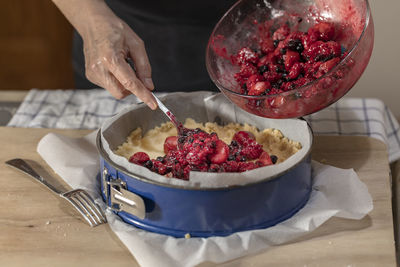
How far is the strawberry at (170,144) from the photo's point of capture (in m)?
1.57

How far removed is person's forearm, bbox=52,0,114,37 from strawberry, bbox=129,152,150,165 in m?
0.40

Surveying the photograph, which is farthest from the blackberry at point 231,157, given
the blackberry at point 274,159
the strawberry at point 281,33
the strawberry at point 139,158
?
the strawberry at point 281,33

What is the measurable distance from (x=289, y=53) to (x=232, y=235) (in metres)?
0.47

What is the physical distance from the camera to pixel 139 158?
57.9 inches

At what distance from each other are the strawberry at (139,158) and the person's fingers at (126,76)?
0.13 meters

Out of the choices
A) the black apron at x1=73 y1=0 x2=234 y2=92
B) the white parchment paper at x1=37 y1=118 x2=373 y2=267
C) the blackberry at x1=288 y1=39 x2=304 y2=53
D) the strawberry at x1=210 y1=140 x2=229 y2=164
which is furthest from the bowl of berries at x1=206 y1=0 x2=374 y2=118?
the black apron at x1=73 y1=0 x2=234 y2=92

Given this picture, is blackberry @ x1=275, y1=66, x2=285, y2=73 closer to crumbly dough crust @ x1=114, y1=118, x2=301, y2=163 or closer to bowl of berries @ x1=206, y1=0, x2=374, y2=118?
bowl of berries @ x1=206, y1=0, x2=374, y2=118

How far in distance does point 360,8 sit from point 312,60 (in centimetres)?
19

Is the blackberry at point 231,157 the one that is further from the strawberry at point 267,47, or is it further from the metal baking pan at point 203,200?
the strawberry at point 267,47

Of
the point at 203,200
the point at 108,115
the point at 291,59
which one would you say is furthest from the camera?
the point at 108,115

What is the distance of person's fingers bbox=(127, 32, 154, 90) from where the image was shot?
1.54 m

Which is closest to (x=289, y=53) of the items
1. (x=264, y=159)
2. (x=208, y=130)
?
(x=264, y=159)

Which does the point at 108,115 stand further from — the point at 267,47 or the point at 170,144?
the point at 267,47

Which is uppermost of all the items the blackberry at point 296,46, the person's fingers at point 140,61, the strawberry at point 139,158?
the blackberry at point 296,46
